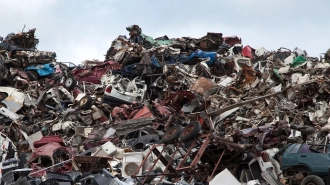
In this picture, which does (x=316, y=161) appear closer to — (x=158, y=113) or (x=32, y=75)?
(x=158, y=113)

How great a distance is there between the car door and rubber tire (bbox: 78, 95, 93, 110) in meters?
11.6

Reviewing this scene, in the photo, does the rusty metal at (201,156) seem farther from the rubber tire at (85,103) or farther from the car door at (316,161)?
the rubber tire at (85,103)

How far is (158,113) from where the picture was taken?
20922 millimetres

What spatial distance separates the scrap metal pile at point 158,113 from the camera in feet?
45.6

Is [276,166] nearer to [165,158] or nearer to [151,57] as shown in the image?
[165,158]

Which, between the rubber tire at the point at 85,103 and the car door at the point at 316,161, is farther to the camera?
the rubber tire at the point at 85,103

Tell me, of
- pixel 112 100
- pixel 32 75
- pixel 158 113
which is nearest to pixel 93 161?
pixel 158 113

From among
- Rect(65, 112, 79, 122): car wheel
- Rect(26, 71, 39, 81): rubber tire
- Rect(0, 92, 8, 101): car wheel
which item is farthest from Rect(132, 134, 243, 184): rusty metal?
Rect(26, 71, 39, 81): rubber tire

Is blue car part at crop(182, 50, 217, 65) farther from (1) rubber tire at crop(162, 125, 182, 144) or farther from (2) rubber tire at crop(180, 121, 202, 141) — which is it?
(2) rubber tire at crop(180, 121, 202, 141)

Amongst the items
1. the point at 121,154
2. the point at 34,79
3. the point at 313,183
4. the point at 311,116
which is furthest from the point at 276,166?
the point at 34,79

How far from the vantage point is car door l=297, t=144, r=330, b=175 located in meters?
12.5

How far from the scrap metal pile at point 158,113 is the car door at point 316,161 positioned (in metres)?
0.23

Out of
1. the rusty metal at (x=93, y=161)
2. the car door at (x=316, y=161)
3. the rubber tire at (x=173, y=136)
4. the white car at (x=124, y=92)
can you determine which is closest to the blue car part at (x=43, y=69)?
the white car at (x=124, y=92)

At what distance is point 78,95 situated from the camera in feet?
80.8
